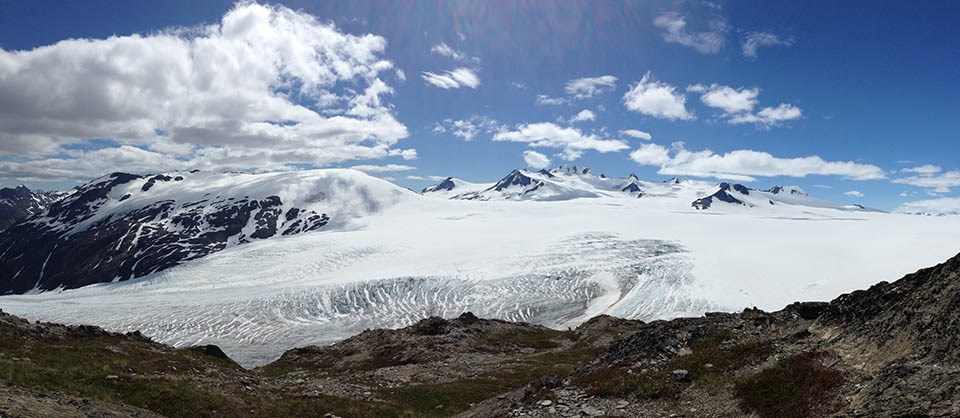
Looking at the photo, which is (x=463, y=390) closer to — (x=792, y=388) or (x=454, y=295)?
(x=792, y=388)

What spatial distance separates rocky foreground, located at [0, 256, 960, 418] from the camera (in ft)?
55.3

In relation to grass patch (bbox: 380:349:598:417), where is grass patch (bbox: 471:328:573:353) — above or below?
below

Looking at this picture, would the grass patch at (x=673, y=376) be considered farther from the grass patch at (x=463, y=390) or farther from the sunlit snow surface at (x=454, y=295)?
the sunlit snow surface at (x=454, y=295)

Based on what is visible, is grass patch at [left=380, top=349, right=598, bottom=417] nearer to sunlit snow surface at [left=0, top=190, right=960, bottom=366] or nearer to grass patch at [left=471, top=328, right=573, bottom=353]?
grass patch at [left=471, top=328, right=573, bottom=353]

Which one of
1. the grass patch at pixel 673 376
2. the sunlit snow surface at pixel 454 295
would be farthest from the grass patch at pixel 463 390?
the sunlit snow surface at pixel 454 295

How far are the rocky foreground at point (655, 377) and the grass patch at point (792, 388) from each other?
64 millimetres

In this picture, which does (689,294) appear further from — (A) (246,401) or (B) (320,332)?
(A) (246,401)

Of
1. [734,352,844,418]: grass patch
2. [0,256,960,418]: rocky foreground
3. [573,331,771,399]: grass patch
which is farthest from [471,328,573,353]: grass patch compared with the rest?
[734,352,844,418]: grass patch

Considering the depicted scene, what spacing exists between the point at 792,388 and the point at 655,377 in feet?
22.2

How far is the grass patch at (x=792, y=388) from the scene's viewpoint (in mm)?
17422

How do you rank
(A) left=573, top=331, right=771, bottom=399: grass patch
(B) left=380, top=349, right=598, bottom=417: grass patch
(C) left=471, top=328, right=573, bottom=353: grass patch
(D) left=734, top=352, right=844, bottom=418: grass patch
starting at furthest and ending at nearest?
(C) left=471, top=328, right=573, bottom=353: grass patch, (B) left=380, top=349, right=598, bottom=417: grass patch, (A) left=573, top=331, right=771, bottom=399: grass patch, (D) left=734, top=352, right=844, bottom=418: grass patch

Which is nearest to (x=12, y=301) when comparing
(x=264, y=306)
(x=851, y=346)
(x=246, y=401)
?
Result: (x=264, y=306)

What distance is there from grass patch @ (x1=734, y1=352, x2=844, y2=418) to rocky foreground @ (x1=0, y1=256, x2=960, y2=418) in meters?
0.06

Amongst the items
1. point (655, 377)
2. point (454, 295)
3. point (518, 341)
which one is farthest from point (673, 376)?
point (454, 295)
